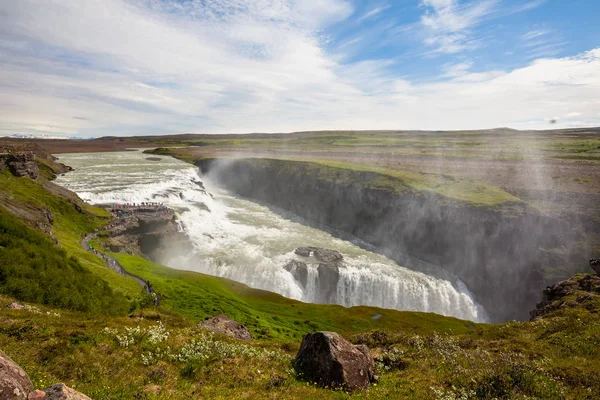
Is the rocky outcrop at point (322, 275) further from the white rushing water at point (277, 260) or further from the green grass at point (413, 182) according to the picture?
the green grass at point (413, 182)

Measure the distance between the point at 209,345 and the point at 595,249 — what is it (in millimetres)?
66708

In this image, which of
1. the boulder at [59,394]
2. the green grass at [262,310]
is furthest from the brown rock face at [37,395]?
the green grass at [262,310]

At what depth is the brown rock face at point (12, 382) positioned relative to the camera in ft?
20.1

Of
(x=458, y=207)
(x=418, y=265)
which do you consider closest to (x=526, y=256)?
(x=458, y=207)

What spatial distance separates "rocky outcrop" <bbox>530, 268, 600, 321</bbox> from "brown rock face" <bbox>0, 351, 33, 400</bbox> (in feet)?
105

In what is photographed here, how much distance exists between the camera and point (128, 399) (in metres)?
9.82

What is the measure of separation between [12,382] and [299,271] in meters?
50.2

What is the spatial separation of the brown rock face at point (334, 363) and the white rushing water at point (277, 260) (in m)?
39.7

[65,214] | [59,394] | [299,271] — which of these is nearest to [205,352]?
[59,394]

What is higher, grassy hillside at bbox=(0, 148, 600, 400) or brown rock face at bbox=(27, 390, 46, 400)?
brown rock face at bbox=(27, 390, 46, 400)

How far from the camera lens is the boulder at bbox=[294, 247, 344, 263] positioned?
5854cm

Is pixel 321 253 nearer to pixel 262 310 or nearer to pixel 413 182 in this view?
pixel 262 310

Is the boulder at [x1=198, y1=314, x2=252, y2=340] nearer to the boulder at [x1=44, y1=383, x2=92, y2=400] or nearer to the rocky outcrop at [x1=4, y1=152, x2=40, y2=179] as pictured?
the boulder at [x1=44, y1=383, x2=92, y2=400]

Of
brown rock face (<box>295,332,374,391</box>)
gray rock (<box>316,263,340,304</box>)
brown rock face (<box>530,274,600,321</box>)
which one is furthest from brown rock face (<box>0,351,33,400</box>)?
gray rock (<box>316,263,340,304</box>)
